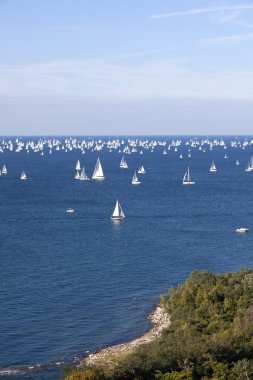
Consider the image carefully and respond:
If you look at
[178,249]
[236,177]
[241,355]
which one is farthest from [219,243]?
[236,177]

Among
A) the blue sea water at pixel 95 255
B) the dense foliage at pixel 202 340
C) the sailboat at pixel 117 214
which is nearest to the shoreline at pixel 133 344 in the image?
the blue sea water at pixel 95 255

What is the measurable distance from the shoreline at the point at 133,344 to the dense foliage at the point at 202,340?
2.58ft

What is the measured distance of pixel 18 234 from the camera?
217 feet

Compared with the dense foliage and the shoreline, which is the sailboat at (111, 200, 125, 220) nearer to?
the shoreline

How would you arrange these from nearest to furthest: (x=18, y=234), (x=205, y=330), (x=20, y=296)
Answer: (x=205, y=330), (x=20, y=296), (x=18, y=234)

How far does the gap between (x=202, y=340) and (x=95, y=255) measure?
2825 cm

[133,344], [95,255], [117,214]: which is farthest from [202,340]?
[117,214]

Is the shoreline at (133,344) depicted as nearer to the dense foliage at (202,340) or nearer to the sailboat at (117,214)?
the dense foliage at (202,340)

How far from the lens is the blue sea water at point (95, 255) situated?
35.9 metres

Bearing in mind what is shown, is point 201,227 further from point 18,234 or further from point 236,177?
point 236,177

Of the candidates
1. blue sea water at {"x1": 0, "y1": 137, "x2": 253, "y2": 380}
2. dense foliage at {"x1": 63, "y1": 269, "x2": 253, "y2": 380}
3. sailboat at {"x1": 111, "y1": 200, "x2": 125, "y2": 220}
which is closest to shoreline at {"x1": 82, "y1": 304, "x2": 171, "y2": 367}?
blue sea water at {"x1": 0, "y1": 137, "x2": 253, "y2": 380}

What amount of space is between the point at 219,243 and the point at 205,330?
30.1 meters

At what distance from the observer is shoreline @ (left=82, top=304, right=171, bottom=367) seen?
3144 centimetres

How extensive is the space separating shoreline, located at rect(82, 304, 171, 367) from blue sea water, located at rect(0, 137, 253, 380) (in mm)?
649
